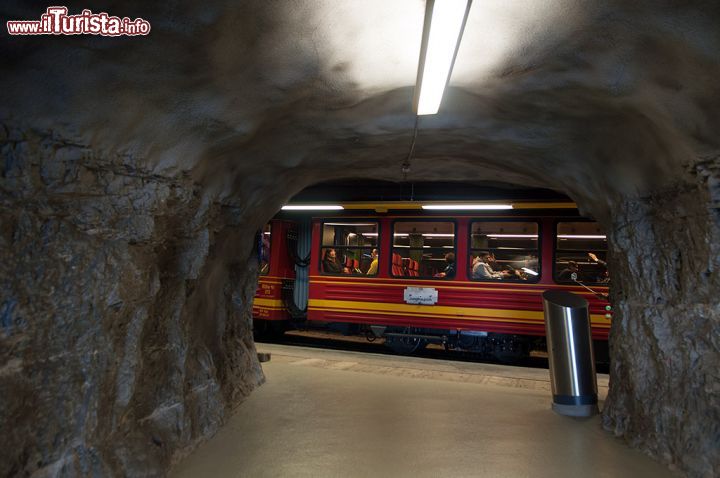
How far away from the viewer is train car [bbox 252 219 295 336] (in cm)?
988

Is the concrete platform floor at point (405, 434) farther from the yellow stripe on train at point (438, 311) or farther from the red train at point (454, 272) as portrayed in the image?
the red train at point (454, 272)

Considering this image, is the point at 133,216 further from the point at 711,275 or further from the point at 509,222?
the point at 509,222

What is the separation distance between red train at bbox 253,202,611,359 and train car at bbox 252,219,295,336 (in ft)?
2.94

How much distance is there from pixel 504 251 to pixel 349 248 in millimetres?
2932

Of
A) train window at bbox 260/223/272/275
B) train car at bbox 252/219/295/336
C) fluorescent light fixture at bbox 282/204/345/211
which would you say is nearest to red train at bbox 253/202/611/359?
fluorescent light fixture at bbox 282/204/345/211

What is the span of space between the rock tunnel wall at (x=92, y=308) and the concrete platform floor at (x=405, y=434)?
59 centimetres

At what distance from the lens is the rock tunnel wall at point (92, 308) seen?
2158 millimetres

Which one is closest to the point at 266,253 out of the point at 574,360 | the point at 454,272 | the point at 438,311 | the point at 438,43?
the point at 438,311

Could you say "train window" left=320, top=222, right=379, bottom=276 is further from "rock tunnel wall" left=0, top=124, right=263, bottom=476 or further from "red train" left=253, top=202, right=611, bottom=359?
"rock tunnel wall" left=0, top=124, right=263, bottom=476

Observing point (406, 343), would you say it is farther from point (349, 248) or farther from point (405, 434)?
point (405, 434)

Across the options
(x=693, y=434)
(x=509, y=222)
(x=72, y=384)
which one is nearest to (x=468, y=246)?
(x=509, y=222)

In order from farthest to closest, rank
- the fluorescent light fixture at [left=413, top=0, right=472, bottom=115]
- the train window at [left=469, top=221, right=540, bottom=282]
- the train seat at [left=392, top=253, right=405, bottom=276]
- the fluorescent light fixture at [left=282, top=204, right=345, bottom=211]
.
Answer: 1. the fluorescent light fixture at [left=282, top=204, right=345, bottom=211]
2. the train seat at [left=392, top=253, right=405, bottom=276]
3. the train window at [left=469, top=221, right=540, bottom=282]
4. the fluorescent light fixture at [left=413, top=0, right=472, bottom=115]

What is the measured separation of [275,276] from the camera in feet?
32.6

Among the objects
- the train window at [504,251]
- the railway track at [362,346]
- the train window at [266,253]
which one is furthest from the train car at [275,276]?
the train window at [504,251]
